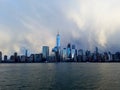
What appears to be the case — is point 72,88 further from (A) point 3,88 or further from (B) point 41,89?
(A) point 3,88

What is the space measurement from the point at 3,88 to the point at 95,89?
95.2 ft

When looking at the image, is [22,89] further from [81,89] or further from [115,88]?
[115,88]

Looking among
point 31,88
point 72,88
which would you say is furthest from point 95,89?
point 31,88

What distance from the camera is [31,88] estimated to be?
252ft

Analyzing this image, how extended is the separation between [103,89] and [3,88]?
3141 cm

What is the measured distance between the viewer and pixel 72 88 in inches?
2975

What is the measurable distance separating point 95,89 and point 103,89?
2.47 metres

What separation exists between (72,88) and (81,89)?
3241 millimetres

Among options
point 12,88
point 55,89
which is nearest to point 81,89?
point 55,89

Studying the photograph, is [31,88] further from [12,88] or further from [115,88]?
[115,88]

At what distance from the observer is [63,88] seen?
75.9 m

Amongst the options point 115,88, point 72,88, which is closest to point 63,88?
point 72,88

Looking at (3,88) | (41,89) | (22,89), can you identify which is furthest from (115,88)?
(3,88)

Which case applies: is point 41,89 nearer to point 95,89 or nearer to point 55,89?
point 55,89
